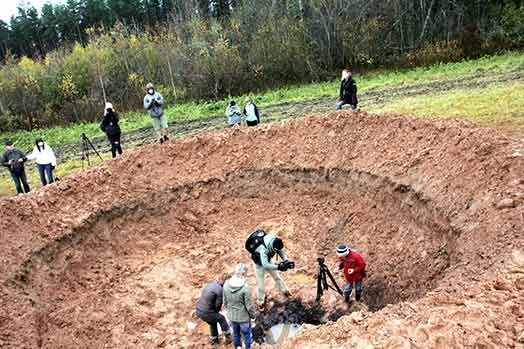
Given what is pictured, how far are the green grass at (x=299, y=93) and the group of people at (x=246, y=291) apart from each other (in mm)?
16873

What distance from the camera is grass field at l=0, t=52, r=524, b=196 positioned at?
55.3 ft

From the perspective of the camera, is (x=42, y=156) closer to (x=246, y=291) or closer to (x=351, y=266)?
(x=246, y=291)

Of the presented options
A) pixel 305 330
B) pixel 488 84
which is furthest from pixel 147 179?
pixel 488 84

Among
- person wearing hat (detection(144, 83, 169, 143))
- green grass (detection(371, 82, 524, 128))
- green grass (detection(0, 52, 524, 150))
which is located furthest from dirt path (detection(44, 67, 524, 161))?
person wearing hat (detection(144, 83, 169, 143))

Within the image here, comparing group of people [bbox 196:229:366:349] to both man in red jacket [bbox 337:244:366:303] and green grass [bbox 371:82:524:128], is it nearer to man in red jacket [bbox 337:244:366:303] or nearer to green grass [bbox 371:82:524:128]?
man in red jacket [bbox 337:244:366:303]

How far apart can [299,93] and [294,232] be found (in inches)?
641

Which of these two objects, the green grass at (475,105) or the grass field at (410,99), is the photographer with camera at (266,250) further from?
the green grass at (475,105)

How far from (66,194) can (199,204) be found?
3602 mm

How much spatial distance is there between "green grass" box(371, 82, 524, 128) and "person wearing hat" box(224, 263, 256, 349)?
10073 millimetres

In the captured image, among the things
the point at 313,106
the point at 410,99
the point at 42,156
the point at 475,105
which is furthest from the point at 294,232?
the point at 313,106

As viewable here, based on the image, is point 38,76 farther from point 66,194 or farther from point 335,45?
point 66,194

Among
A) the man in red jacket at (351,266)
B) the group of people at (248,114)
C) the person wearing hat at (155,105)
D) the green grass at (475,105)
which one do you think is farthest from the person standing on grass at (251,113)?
the man in red jacket at (351,266)

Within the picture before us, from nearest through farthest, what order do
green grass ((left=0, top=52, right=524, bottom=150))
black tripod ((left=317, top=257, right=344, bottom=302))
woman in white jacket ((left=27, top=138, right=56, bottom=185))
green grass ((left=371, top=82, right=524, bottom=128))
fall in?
black tripod ((left=317, top=257, right=344, bottom=302)) < woman in white jacket ((left=27, top=138, right=56, bottom=185)) < green grass ((left=371, top=82, right=524, bottom=128)) < green grass ((left=0, top=52, right=524, bottom=150))

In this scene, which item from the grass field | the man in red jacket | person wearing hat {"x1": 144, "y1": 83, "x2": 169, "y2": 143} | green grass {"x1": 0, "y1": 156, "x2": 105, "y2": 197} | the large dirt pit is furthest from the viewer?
green grass {"x1": 0, "y1": 156, "x2": 105, "y2": 197}
